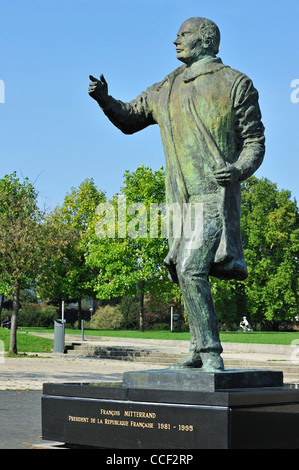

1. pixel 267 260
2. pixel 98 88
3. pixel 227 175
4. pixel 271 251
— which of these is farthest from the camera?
pixel 271 251

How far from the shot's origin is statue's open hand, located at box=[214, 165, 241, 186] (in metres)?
5.67

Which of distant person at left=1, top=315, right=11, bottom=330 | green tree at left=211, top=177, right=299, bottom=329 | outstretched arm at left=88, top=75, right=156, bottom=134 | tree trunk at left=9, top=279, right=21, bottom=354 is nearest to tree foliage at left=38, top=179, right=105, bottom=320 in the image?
distant person at left=1, top=315, right=11, bottom=330

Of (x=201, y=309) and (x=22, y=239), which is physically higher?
(x=22, y=239)

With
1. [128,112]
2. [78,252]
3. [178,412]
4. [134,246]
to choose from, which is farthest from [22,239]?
[78,252]

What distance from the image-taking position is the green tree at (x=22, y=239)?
22828 millimetres

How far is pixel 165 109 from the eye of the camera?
6.31 metres

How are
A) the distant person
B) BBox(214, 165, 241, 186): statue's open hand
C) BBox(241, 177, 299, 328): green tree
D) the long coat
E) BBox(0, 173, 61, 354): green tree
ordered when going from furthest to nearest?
BBox(241, 177, 299, 328): green tree → the distant person → BBox(0, 173, 61, 354): green tree → the long coat → BBox(214, 165, 241, 186): statue's open hand

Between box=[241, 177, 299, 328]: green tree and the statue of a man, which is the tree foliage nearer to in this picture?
box=[241, 177, 299, 328]: green tree

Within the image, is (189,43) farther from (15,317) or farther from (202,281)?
(15,317)

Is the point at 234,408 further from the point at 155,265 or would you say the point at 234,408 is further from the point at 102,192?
the point at 102,192

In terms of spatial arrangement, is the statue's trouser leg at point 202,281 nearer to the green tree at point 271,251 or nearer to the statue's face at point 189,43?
the statue's face at point 189,43

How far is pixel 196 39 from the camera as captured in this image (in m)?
6.14

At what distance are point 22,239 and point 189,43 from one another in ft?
56.8

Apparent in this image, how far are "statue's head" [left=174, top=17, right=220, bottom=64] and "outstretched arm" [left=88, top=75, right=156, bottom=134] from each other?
2.04 feet
